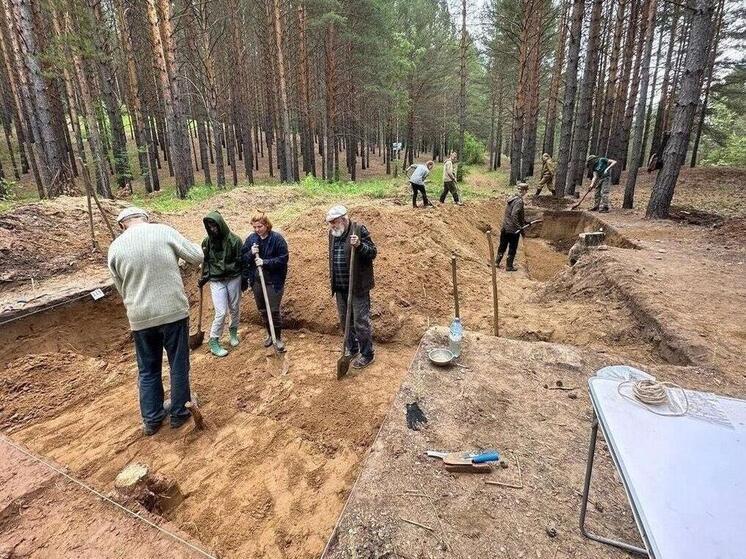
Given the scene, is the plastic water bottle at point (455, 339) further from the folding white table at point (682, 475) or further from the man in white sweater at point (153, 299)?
the man in white sweater at point (153, 299)

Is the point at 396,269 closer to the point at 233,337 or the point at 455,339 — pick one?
the point at 233,337

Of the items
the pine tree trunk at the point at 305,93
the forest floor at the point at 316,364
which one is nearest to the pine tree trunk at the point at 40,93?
the forest floor at the point at 316,364

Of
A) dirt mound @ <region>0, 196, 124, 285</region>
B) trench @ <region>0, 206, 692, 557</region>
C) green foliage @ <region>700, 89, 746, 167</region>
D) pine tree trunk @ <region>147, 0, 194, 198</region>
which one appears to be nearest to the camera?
trench @ <region>0, 206, 692, 557</region>

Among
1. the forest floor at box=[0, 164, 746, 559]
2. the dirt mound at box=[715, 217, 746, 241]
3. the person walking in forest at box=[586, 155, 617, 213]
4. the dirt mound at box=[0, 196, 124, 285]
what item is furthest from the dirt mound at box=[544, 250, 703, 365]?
the dirt mound at box=[0, 196, 124, 285]

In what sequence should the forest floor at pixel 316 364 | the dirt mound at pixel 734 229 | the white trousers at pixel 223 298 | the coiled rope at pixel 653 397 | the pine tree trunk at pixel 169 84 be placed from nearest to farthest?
the coiled rope at pixel 653 397
the forest floor at pixel 316 364
the white trousers at pixel 223 298
the dirt mound at pixel 734 229
the pine tree trunk at pixel 169 84

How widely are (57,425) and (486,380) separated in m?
4.66

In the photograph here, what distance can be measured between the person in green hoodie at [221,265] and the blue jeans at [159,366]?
1.31 metres

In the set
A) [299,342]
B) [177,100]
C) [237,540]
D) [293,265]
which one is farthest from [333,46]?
[237,540]

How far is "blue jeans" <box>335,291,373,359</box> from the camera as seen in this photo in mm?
4766

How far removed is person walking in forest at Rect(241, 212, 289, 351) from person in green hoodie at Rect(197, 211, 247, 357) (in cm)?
13

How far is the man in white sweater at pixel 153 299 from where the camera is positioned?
11.5ft

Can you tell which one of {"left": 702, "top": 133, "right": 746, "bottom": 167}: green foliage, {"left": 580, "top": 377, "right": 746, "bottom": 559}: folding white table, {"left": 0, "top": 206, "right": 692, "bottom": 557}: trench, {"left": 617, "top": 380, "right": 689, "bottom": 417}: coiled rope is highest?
{"left": 702, "top": 133, "right": 746, "bottom": 167}: green foliage

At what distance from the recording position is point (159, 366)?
3.92 metres

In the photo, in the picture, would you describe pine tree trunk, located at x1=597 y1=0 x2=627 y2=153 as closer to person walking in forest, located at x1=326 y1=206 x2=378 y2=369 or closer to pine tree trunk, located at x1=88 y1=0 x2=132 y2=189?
person walking in forest, located at x1=326 y1=206 x2=378 y2=369
